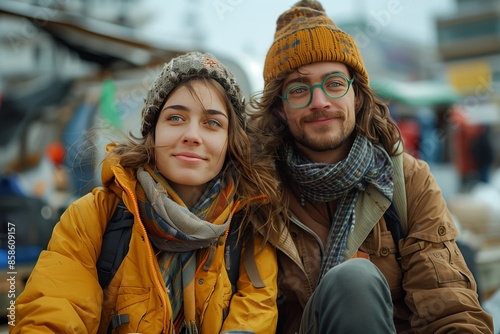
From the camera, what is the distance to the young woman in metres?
1.89

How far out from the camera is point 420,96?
1455cm

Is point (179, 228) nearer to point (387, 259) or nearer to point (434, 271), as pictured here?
point (387, 259)

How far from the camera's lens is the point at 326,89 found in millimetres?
2293

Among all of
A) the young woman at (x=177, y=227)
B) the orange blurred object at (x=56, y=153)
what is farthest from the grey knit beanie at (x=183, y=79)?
the orange blurred object at (x=56, y=153)

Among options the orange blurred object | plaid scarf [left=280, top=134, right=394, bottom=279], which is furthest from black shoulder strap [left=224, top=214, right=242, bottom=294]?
the orange blurred object

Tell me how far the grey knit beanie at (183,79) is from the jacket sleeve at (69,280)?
391mm

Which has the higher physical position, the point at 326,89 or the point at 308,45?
the point at 308,45

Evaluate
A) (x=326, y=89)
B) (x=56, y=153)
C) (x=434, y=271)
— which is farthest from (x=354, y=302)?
(x=56, y=153)

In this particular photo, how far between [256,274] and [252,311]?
16cm

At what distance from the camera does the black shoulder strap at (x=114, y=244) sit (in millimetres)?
1998

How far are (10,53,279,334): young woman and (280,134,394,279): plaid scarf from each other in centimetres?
16

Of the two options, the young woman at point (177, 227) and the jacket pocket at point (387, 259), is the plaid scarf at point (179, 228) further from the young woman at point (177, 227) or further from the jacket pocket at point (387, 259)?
the jacket pocket at point (387, 259)

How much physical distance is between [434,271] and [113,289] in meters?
1.22

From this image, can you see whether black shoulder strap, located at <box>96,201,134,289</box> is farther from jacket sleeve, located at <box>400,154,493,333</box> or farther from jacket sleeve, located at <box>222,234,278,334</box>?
jacket sleeve, located at <box>400,154,493,333</box>
